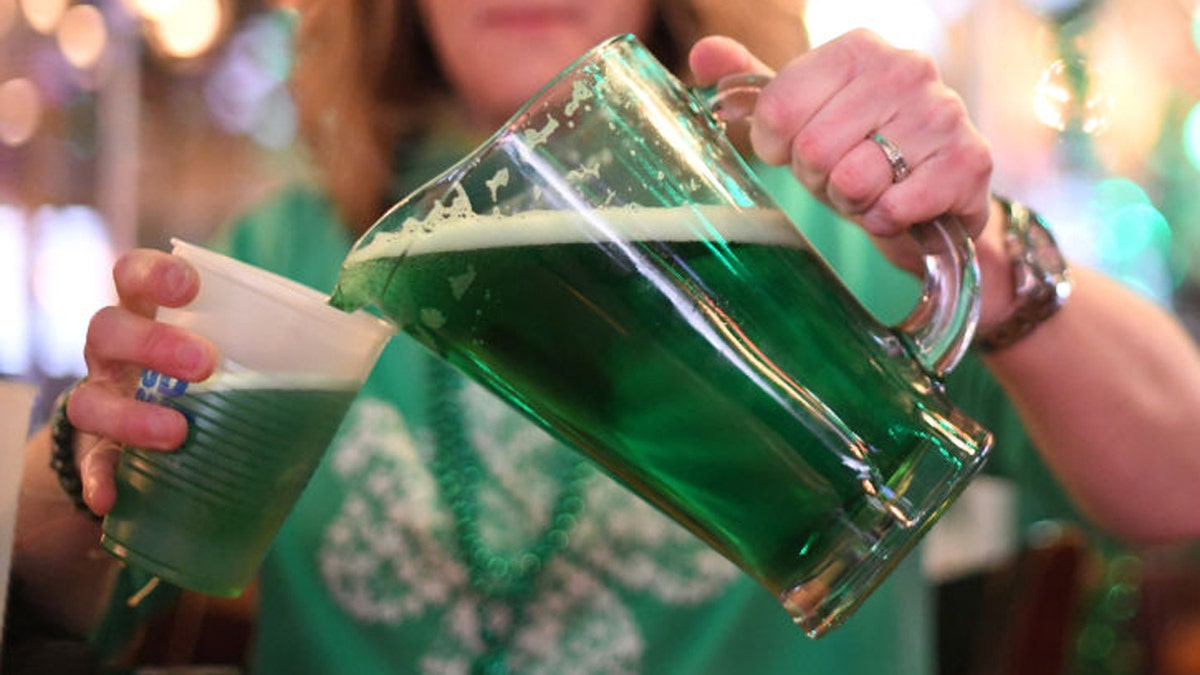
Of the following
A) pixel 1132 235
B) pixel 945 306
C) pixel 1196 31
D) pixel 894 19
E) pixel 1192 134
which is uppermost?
pixel 945 306

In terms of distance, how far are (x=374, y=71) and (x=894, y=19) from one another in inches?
89.6

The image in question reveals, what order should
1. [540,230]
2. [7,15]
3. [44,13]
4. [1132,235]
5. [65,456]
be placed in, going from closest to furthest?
[540,230] < [65,456] < [44,13] < [7,15] < [1132,235]

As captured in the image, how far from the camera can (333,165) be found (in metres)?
1.15

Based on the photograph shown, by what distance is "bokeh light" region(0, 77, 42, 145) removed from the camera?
3.06 metres

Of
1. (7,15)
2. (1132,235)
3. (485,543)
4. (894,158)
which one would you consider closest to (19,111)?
(7,15)

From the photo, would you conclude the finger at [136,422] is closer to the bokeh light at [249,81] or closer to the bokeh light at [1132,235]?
the bokeh light at [249,81]

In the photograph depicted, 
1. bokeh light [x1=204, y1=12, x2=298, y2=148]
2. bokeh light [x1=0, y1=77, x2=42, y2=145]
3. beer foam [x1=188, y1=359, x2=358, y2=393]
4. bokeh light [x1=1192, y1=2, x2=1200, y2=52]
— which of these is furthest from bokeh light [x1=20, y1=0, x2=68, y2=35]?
bokeh light [x1=1192, y1=2, x2=1200, y2=52]

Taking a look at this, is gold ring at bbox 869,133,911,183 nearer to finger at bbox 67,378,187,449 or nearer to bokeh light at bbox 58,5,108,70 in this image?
finger at bbox 67,378,187,449

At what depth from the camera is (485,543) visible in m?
0.94

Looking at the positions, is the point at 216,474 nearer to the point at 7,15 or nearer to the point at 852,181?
the point at 852,181

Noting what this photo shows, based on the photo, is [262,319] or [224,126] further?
[224,126]

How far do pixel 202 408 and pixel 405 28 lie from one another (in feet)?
2.33

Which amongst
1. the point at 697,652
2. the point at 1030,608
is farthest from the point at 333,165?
the point at 1030,608

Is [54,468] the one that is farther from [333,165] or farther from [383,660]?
[333,165]
